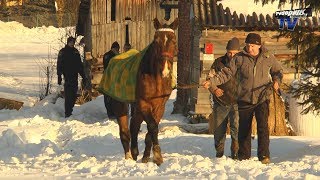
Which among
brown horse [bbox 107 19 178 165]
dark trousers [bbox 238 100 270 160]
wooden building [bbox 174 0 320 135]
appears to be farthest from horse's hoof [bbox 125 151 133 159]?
wooden building [bbox 174 0 320 135]

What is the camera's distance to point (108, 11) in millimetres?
30109

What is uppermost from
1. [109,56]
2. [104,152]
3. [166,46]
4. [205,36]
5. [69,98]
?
[166,46]

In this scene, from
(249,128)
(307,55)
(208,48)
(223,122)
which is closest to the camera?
(307,55)

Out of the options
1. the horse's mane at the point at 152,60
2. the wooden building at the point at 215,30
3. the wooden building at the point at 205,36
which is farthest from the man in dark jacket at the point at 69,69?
the horse's mane at the point at 152,60

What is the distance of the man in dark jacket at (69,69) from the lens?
2075 centimetres

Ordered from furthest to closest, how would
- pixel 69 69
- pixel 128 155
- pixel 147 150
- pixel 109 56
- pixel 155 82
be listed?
pixel 69 69 → pixel 109 56 → pixel 128 155 → pixel 147 150 → pixel 155 82

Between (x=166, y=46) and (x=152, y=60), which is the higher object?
(x=166, y=46)

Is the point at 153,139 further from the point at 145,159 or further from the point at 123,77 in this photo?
the point at 123,77

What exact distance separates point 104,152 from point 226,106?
279cm

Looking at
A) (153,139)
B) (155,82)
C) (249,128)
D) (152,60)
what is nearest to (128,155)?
(153,139)

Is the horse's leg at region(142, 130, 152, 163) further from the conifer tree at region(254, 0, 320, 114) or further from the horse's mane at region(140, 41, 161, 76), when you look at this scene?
the conifer tree at region(254, 0, 320, 114)

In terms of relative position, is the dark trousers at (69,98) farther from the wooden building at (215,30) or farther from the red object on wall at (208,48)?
the red object on wall at (208,48)

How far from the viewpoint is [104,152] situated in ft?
45.7

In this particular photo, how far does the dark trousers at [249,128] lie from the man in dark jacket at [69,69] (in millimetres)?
9640
